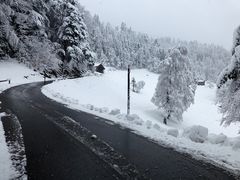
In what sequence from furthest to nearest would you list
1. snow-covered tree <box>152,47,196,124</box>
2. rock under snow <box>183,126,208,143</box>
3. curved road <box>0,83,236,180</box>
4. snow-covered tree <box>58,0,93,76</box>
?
snow-covered tree <box>58,0,93,76</box> → snow-covered tree <box>152,47,196,124</box> → rock under snow <box>183,126,208,143</box> → curved road <box>0,83,236,180</box>

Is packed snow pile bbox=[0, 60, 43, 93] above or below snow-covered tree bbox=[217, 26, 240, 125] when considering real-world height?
below

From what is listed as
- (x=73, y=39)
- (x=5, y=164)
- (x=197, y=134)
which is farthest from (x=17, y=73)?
(x=197, y=134)

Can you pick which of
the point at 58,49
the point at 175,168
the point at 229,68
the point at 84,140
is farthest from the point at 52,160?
the point at 58,49

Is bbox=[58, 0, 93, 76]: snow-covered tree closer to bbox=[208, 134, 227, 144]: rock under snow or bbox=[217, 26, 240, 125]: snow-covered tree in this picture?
bbox=[217, 26, 240, 125]: snow-covered tree

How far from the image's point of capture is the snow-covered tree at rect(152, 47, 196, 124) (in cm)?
3294

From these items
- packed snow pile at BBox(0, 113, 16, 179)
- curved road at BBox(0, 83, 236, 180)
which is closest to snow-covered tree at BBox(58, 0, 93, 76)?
curved road at BBox(0, 83, 236, 180)

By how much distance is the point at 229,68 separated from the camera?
890 cm

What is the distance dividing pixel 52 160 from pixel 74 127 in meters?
3.66

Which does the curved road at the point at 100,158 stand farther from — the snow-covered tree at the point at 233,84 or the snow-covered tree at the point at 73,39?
the snow-covered tree at the point at 73,39

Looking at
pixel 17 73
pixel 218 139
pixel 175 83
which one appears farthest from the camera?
pixel 17 73

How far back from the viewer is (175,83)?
3331 cm

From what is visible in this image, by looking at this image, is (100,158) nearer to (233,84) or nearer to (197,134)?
(197,134)

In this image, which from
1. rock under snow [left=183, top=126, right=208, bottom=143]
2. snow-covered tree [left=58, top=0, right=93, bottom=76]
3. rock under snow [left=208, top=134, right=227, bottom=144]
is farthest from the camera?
snow-covered tree [left=58, top=0, right=93, bottom=76]

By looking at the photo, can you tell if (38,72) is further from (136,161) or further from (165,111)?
(136,161)
